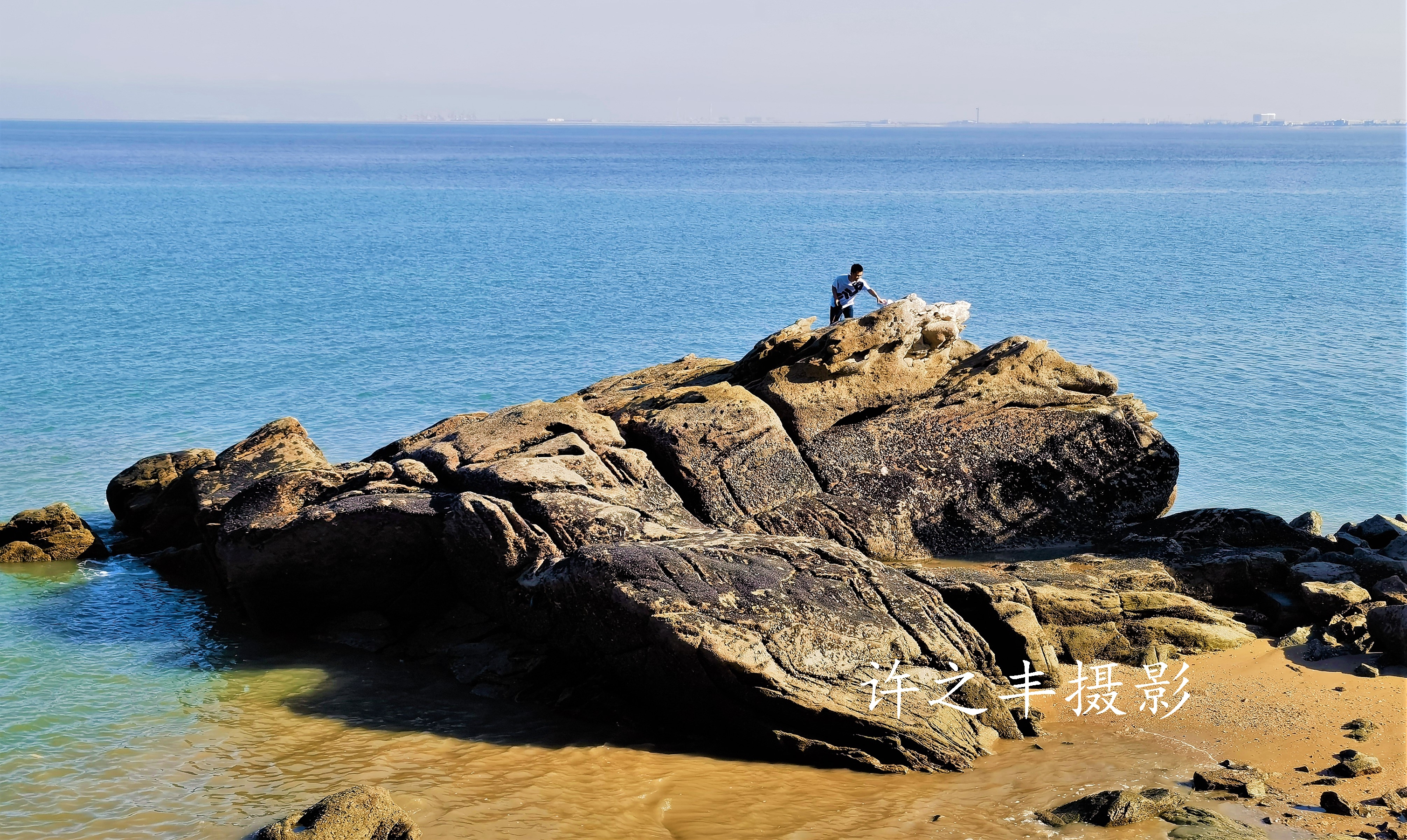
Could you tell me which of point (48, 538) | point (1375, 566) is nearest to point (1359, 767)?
point (1375, 566)

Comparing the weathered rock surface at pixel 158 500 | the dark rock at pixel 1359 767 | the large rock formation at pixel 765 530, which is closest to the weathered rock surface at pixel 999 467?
the large rock formation at pixel 765 530

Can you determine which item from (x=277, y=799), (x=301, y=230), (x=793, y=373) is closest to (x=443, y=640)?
(x=277, y=799)

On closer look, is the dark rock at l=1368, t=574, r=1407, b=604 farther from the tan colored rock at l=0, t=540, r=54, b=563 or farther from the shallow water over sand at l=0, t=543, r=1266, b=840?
the tan colored rock at l=0, t=540, r=54, b=563

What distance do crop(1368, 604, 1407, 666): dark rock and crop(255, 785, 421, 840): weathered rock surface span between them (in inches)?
455

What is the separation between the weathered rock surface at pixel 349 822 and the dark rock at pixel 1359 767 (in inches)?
366

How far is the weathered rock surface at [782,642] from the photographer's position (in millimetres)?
12062

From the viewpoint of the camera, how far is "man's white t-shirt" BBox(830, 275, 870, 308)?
21.5m

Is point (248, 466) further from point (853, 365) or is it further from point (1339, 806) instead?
point (1339, 806)

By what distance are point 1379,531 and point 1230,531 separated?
3.06 metres

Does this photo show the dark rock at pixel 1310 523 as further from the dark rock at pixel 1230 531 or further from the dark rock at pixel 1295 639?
the dark rock at pixel 1295 639

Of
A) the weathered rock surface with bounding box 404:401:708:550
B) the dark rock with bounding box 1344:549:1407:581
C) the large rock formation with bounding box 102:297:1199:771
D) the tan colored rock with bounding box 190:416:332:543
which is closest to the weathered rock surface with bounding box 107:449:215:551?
the large rock formation with bounding box 102:297:1199:771

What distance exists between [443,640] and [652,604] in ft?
13.8

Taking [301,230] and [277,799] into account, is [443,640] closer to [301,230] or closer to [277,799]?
[277,799]

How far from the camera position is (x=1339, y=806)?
10.9 metres
